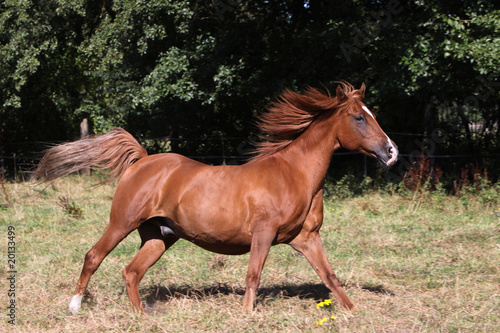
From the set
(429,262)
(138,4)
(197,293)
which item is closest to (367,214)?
(429,262)

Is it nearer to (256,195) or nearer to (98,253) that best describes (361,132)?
(256,195)

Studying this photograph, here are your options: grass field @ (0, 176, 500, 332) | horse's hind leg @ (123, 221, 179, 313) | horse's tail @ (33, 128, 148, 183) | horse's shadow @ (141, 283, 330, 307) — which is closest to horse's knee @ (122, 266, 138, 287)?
horse's hind leg @ (123, 221, 179, 313)

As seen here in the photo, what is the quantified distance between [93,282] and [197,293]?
1240mm

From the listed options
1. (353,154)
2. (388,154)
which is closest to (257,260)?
(388,154)

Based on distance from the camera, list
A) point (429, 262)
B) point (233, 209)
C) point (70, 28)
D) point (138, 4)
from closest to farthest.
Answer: point (233, 209)
point (429, 262)
point (138, 4)
point (70, 28)

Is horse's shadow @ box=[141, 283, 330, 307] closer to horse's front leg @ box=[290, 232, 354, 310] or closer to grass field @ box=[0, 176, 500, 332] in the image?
grass field @ box=[0, 176, 500, 332]

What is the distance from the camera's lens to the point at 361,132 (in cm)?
451

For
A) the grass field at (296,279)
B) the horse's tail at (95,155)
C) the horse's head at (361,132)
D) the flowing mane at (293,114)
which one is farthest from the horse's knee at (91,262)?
the horse's head at (361,132)

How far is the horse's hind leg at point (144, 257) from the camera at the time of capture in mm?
4766

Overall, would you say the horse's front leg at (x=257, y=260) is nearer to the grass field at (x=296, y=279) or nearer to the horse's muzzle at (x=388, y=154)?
the grass field at (x=296, y=279)

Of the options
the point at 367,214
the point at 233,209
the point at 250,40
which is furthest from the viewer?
the point at 250,40

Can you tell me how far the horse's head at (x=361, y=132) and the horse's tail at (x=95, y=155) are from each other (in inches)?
84.3

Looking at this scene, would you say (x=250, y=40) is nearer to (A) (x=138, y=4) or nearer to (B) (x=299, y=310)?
(A) (x=138, y=4)

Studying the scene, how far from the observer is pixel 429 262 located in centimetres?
614
